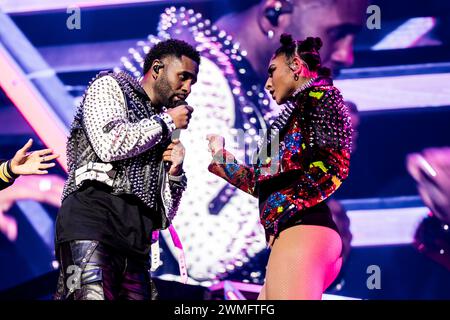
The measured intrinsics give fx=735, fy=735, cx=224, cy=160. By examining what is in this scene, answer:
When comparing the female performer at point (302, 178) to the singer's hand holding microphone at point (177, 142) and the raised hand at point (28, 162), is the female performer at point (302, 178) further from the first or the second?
the raised hand at point (28, 162)

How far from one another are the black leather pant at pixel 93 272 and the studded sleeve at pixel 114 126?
1.11 ft

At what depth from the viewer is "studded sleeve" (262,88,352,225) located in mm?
2719

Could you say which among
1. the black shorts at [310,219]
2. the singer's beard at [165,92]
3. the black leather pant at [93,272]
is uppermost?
the singer's beard at [165,92]

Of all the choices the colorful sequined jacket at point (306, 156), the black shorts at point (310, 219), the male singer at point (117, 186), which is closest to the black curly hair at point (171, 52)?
the male singer at point (117, 186)

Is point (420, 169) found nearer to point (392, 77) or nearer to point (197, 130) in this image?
point (392, 77)

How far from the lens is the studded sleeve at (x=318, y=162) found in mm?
2719

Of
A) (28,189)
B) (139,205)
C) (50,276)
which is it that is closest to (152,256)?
(139,205)

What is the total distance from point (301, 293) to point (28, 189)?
2383mm

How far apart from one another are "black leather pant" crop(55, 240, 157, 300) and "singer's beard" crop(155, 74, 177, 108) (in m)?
0.65

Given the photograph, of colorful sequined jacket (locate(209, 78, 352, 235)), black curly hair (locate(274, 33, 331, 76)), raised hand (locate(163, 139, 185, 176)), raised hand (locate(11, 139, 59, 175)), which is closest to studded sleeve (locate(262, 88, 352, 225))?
colorful sequined jacket (locate(209, 78, 352, 235))

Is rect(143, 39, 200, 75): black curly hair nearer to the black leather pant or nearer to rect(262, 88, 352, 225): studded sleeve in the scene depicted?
rect(262, 88, 352, 225): studded sleeve

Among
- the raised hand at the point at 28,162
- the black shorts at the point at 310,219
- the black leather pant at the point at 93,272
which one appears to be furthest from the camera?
the raised hand at the point at 28,162

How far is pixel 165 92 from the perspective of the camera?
117 inches

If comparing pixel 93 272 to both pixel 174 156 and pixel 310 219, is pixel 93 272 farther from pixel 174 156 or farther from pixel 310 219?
pixel 310 219
